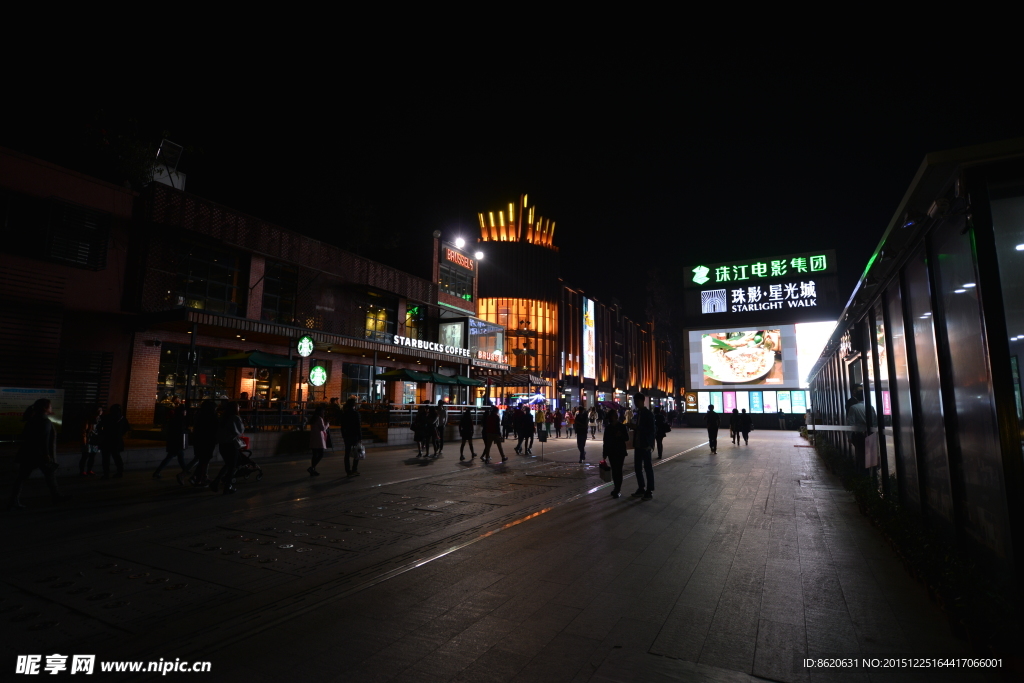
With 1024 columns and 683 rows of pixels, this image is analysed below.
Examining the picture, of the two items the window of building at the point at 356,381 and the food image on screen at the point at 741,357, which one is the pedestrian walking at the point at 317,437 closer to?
the window of building at the point at 356,381

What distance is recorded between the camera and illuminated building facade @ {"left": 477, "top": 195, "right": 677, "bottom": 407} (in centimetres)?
5853

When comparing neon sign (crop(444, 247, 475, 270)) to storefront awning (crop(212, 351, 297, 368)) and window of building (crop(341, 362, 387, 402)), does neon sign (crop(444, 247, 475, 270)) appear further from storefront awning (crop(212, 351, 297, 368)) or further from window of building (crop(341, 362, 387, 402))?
storefront awning (crop(212, 351, 297, 368))

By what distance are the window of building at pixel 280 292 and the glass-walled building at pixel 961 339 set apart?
22965 millimetres

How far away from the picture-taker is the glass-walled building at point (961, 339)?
3.33 metres

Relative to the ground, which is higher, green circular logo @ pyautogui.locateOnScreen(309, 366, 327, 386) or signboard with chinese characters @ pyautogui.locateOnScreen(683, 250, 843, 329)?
signboard with chinese characters @ pyautogui.locateOnScreen(683, 250, 843, 329)

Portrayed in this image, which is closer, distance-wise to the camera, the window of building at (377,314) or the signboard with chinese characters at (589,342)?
the window of building at (377,314)

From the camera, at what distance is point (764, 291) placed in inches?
1916

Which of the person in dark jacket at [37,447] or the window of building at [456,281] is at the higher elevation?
the window of building at [456,281]

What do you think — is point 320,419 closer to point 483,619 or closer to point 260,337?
point 483,619

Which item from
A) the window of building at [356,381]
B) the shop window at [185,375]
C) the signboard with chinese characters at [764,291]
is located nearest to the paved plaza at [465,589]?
the shop window at [185,375]

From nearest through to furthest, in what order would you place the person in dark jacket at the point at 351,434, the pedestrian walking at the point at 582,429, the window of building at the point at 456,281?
the person in dark jacket at the point at 351,434 → the pedestrian walking at the point at 582,429 → the window of building at the point at 456,281

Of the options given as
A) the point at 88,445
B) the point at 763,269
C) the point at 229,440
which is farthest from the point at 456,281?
the point at 763,269

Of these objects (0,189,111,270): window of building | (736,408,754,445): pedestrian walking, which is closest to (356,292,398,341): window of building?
(0,189,111,270): window of building

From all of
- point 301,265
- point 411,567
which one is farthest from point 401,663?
point 301,265
